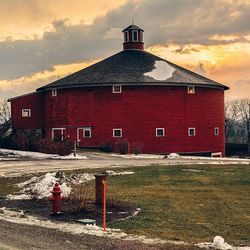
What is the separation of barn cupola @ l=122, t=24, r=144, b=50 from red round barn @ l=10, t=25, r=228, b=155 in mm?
4485

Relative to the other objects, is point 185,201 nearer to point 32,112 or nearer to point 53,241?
point 53,241

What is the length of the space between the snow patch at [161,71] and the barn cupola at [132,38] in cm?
481

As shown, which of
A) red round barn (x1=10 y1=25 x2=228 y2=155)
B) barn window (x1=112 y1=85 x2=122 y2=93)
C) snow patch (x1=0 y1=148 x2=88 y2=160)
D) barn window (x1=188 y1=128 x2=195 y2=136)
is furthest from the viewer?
barn window (x1=188 y1=128 x2=195 y2=136)

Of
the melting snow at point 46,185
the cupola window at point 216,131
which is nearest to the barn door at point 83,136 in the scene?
the cupola window at point 216,131

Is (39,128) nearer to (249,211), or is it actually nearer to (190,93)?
(190,93)

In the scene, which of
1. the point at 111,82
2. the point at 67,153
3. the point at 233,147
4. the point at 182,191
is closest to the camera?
the point at 182,191

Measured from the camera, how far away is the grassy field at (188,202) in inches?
437

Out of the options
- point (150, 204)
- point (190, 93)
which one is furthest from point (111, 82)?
point (150, 204)

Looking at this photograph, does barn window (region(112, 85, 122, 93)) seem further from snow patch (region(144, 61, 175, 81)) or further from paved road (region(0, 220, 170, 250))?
paved road (region(0, 220, 170, 250))

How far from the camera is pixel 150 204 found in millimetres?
14539

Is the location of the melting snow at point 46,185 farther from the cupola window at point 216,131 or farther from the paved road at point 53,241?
the cupola window at point 216,131

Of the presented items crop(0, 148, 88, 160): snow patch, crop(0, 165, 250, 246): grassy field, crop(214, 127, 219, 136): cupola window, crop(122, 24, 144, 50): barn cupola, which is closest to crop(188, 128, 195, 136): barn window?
crop(214, 127, 219, 136): cupola window

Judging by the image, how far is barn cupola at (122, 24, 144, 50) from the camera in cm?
5312

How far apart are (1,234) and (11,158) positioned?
22798 millimetres
